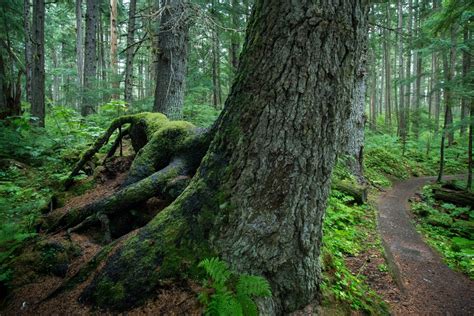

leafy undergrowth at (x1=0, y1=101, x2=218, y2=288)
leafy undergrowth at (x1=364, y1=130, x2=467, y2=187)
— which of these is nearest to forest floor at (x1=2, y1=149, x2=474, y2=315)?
leafy undergrowth at (x1=0, y1=101, x2=218, y2=288)

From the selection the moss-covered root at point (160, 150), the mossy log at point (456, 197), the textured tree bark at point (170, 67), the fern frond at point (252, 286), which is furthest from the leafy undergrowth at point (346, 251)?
the textured tree bark at point (170, 67)

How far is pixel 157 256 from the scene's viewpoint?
2.60 meters

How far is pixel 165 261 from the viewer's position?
2.57m

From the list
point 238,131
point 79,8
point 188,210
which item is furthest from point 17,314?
point 79,8

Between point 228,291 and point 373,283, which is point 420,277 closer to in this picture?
point 373,283

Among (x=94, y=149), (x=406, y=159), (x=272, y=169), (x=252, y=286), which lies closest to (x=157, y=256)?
(x=252, y=286)

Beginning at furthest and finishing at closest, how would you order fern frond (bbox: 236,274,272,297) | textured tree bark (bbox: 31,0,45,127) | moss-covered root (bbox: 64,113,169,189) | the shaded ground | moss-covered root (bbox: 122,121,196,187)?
1. textured tree bark (bbox: 31,0,45,127)
2. moss-covered root (bbox: 64,113,169,189)
3. moss-covered root (bbox: 122,121,196,187)
4. the shaded ground
5. fern frond (bbox: 236,274,272,297)

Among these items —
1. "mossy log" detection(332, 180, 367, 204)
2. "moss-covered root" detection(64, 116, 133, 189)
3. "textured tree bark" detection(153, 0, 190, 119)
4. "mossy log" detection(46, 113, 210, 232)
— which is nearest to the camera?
"mossy log" detection(46, 113, 210, 232)

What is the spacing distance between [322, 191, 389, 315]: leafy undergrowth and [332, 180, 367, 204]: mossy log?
0.22 m

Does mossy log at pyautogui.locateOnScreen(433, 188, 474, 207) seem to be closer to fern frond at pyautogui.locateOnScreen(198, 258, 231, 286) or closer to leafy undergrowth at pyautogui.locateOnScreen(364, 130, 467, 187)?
leafy undergrowth at pyautogui.locateOnScreen(364, 130, 467, 187)

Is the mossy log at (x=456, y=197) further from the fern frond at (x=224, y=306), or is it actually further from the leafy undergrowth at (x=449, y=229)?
the fern frond at (x=224, y=306)

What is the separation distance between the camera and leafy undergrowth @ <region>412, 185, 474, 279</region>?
547 centimetres

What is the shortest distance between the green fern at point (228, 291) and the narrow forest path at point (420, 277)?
102 inches

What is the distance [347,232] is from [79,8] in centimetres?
2130
